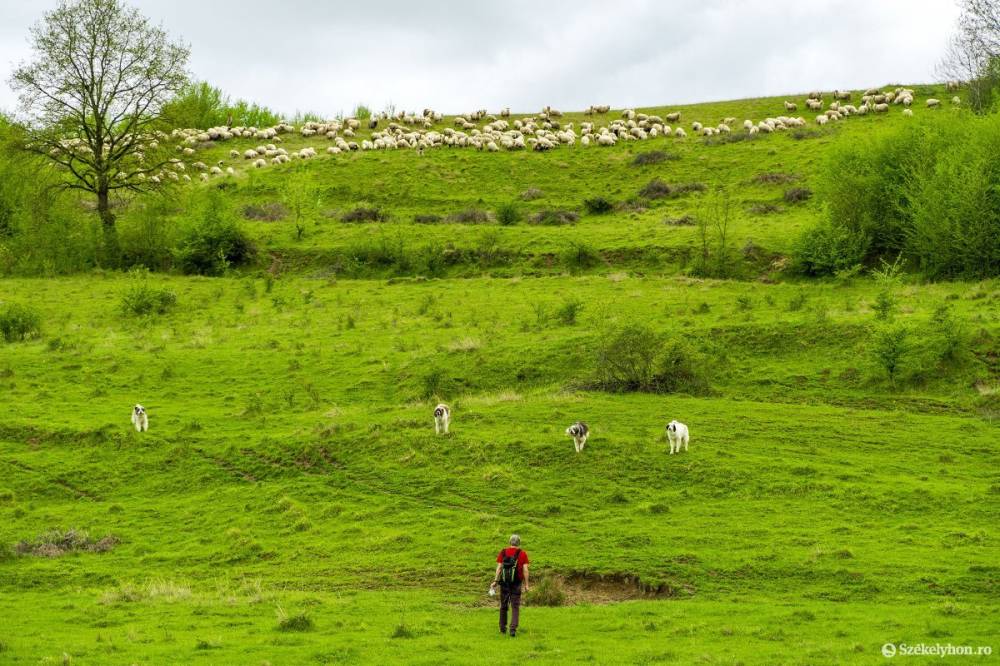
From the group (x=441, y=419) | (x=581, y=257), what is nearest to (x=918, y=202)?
(x=581, y=257)

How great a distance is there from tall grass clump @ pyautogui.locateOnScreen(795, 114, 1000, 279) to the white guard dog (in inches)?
1060

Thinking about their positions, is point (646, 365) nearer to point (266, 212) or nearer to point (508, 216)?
point (508, 216)

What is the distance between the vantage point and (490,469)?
1213 inches

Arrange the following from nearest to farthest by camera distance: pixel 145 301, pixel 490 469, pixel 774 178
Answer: pixel 490 469
pixel 145 301
pixel 774 178

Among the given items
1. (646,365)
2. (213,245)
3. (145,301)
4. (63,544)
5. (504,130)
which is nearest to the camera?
(63,544)

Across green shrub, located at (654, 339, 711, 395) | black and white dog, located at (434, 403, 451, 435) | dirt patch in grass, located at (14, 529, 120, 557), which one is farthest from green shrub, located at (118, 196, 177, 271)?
dirt patch in grass, located at (14, 529, 120, 557)

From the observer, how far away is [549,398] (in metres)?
37.8

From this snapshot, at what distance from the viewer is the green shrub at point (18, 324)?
4950cm

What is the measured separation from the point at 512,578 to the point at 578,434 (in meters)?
12.0

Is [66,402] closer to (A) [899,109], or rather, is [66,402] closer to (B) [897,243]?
(B) [897,243]

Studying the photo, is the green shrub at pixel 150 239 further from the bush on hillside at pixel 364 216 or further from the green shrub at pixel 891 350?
the green shrub at pixel 891 350

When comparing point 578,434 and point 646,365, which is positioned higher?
point 646,365

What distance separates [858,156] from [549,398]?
31.5 m

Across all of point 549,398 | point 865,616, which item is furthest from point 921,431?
point 865,616
